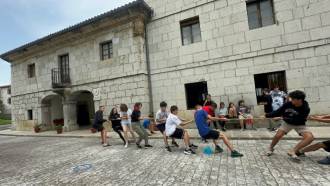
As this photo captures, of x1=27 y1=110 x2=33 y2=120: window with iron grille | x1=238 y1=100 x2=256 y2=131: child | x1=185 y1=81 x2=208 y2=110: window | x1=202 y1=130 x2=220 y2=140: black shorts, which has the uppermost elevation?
x1=185 y1=81 x2=208 y2=110: window

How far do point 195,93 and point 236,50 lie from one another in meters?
2.85

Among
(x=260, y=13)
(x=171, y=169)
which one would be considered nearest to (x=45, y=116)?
(x=171, y=169)

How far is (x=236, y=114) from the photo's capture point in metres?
9.33

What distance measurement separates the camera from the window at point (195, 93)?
10797 millimetres

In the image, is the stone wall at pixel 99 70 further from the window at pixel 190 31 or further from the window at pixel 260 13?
the window at pixel 260 13

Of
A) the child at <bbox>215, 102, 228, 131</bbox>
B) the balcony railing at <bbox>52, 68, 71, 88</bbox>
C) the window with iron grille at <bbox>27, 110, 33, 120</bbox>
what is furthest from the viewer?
the window with iron grille at <bbox>27, 110, 33, 120</bbox>

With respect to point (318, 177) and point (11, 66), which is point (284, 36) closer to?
point (318, 177)

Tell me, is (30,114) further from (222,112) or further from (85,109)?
(222,112)

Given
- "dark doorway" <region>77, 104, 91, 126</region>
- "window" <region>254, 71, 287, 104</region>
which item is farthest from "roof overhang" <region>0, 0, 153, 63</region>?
"window" <region>254, 71, 287, 104</region>

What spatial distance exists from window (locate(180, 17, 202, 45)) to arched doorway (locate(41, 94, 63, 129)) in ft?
35.3

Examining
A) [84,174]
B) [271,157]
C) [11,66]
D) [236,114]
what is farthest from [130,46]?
[11,66]

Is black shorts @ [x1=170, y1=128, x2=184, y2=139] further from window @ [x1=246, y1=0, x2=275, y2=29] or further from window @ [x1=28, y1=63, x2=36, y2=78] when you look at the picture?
window @ [x1=28, y1=63, x2=36, y2=78]

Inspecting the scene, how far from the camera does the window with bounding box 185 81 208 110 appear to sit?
10.8m

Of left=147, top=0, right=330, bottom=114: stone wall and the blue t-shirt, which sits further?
left=147, top=0, right=330, bottom=114: stone wall
